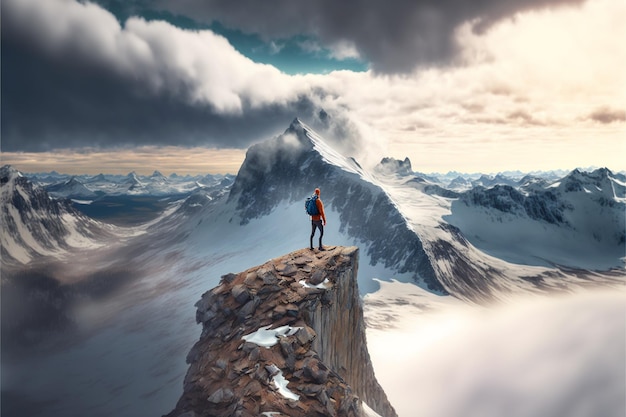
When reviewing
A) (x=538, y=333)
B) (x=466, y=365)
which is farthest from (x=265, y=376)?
(x=538, y=333)

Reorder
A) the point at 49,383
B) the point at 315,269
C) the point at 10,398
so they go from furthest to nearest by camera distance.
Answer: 1. the point at 49,383
2. the point at 10,398
3. the point at 315,269

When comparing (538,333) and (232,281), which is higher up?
(232,281)

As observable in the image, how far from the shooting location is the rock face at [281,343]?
69.3 ft

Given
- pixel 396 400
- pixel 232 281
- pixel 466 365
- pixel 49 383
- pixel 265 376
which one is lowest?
pixel 49 383

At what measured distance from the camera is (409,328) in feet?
552

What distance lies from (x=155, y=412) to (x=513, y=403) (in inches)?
5033

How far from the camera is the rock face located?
21109mm

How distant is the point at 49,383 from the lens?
180m

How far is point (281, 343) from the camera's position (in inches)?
936

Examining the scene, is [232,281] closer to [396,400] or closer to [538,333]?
[396,400]

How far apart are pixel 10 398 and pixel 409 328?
664 feet

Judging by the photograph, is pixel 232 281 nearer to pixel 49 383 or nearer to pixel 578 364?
pixel 578 364

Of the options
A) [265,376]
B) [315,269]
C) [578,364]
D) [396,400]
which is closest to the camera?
[265,376]

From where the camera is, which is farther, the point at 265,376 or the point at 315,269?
the point at 315,269
